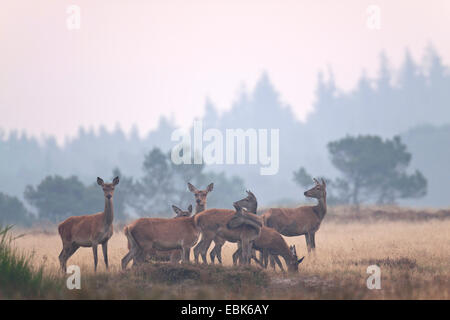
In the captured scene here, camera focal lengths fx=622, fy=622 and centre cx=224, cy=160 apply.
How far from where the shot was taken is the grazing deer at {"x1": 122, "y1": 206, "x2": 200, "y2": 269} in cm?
1377

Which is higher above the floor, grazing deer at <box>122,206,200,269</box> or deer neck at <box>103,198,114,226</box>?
deer neck at <box>103,198,114,226</box>

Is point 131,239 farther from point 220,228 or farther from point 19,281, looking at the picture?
point 19,281

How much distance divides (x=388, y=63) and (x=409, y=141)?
79614 millimetres

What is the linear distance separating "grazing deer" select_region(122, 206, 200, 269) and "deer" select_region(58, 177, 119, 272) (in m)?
0.58

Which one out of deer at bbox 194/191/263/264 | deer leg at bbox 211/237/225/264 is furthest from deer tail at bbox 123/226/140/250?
deer leg at bbox 211/237/225/264

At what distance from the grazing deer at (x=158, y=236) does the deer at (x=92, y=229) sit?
22.7 inches

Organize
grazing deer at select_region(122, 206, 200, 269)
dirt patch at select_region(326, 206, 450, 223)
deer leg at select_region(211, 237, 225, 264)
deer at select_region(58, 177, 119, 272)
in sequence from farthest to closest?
dirt patch at select_region(326, 206, 450, 223)
deer leg at select_region(211, 237, 225, 264)
deer at select_region(58, 177, 119, 272)
grazing deer at select_region(122, 206, 200, 269)

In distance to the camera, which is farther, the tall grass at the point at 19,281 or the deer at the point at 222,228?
the deer at the point at 222,228

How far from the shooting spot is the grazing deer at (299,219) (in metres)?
17.2

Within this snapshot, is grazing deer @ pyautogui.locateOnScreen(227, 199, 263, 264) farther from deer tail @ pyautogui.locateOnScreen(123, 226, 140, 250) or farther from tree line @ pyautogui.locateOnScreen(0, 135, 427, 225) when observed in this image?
tree line @ pyautogui.locateOnScreen(0, 135, 427, 225)

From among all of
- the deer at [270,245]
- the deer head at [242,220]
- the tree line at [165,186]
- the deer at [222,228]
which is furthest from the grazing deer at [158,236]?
the tree line at [165,186]

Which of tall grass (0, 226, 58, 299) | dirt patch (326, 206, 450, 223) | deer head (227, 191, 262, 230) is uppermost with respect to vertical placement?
deer head (227, 191, 262, 230)

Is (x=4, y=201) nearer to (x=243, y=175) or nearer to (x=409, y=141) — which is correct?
(x=409, y=141)

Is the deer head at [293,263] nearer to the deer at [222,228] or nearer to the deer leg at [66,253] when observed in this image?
the deer at [222,228]
